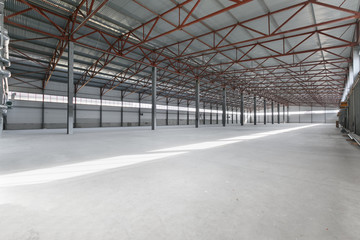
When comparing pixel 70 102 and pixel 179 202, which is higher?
pixel 70 102

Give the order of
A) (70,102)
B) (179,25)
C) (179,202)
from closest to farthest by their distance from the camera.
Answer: (179,202) < (179,25) < (70,102)

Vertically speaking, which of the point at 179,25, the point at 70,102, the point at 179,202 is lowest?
the point at 179,202

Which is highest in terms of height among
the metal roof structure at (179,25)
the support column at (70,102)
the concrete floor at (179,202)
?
the metal roof structure at (179,25)

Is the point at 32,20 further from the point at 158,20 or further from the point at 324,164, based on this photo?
the point at 324,164

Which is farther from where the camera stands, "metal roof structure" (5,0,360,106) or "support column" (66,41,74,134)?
"support column" (66,41,74,134)

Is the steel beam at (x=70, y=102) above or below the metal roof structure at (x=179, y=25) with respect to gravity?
below

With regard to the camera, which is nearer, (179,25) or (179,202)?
(179,202)

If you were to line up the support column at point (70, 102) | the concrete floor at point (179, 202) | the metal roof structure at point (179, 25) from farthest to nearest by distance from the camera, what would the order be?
the support column at point (70, 102), the metal roof structure at point (179, 25), the concrete floor at point (179, 202)

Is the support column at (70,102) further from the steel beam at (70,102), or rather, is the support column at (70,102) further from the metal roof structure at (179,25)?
the metal roof structure at (179,25)

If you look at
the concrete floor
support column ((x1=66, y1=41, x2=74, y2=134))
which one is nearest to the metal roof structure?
support column ((x1=66, y1=41, x2=74, y2=134))

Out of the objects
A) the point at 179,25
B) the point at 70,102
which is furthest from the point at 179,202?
the point at 70,102

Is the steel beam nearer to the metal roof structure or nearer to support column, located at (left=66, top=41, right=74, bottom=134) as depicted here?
support column, located at (left=66, top=41, right=74, bottom=134)

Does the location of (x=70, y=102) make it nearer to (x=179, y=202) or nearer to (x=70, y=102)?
(x=70, y=102)

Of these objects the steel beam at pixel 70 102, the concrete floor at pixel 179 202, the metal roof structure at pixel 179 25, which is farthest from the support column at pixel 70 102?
the concrete floor at pixel 179 202
